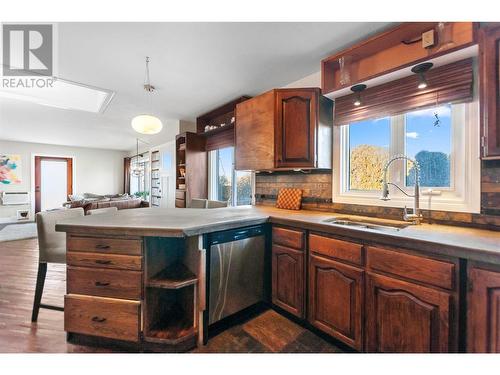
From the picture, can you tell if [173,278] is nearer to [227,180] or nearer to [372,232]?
[372,232]

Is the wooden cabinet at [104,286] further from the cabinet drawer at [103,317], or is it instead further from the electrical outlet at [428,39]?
the electrical outlet at [428,39]

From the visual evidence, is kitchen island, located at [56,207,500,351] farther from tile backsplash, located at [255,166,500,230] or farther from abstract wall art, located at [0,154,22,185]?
abstract wall art, located at [0,154,22,185]

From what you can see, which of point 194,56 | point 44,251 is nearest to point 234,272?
point 44,251

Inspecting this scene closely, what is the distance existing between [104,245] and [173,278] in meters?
0.49

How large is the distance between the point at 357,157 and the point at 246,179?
1.67m

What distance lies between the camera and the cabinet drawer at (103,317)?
1451 mm

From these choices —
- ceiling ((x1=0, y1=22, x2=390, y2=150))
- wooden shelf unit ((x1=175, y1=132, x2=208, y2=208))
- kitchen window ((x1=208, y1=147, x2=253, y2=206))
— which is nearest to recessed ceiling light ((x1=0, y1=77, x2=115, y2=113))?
ceiling ((x1=0, y1=22, x2=390, y2=150))

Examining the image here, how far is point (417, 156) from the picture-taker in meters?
1.83

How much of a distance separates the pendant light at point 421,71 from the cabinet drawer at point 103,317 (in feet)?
8.03

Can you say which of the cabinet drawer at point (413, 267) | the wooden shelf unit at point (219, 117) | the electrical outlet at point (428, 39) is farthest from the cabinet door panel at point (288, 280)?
the wooden shelf unit at point (219, 117)

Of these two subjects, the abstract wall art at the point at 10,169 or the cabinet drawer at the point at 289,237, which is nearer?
the cabinet drawer at the point at 289,237
